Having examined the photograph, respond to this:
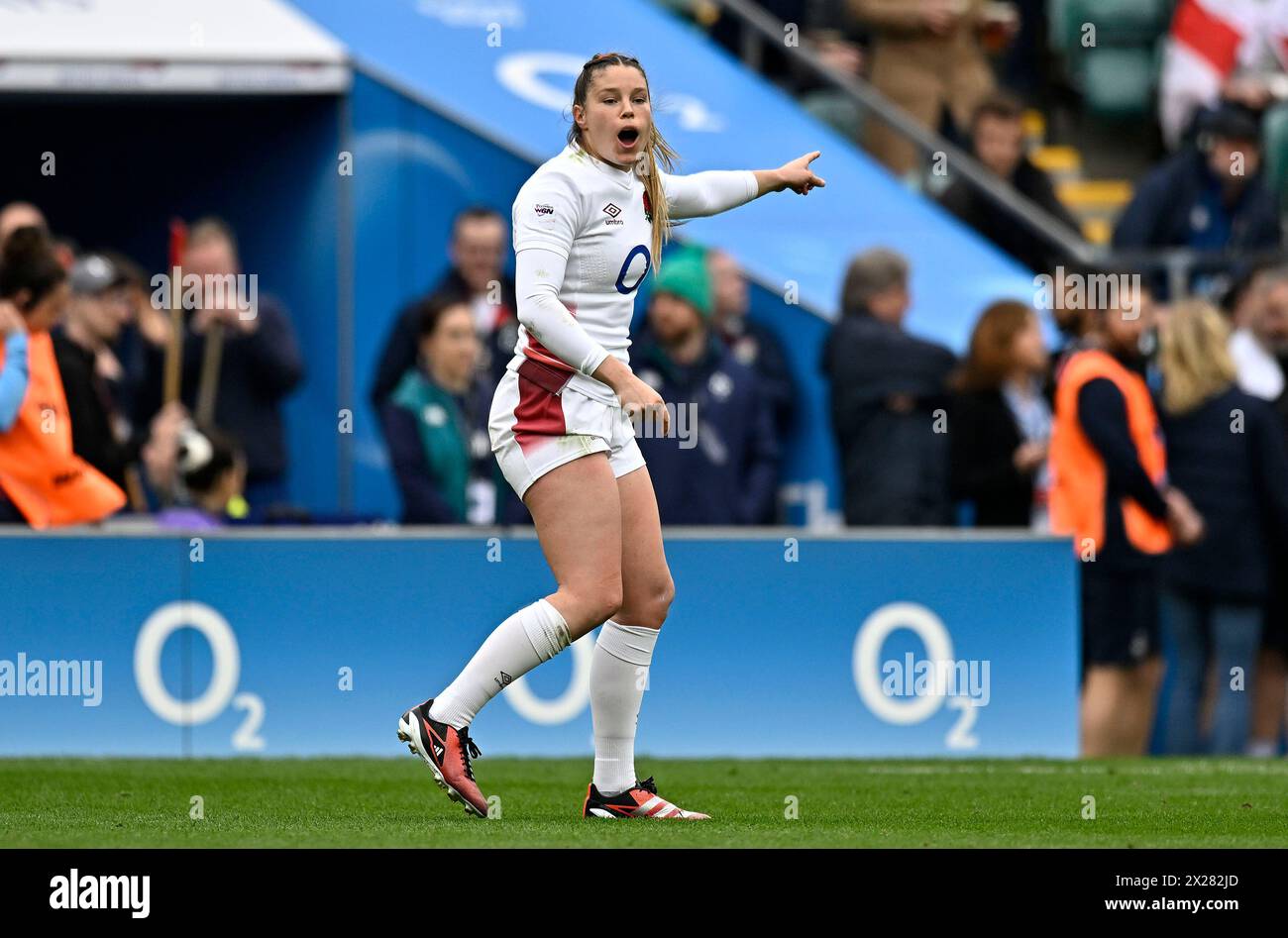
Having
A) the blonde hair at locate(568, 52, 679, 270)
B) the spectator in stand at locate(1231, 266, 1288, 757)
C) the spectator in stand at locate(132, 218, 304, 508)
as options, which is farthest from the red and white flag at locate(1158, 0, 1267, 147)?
the blonde hair at locate(568, 52, 679, 270)

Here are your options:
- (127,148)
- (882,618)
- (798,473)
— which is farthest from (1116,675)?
(127,148)

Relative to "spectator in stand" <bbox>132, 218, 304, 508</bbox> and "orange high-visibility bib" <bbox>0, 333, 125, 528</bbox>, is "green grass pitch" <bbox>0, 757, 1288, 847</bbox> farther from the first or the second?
"spectator in stand" <bbox>132, 218, 304, 508</bbox>

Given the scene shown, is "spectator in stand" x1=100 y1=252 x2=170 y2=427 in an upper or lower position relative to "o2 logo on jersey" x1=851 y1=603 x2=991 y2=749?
upper

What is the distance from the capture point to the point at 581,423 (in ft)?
24.6

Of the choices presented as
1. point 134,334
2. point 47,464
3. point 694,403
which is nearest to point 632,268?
point 47,464

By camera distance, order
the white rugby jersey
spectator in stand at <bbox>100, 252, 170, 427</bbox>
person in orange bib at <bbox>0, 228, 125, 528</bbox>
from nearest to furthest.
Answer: the white rugby jersey
person in orange bib at <bbox>0, 228, 125, 528</bbox>
spectator in stand at <bbox>100, 252, 170, 427</bbox>

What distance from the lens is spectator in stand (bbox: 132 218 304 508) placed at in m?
12.5

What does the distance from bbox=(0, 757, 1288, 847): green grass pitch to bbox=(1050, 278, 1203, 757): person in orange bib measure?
2.56 ft

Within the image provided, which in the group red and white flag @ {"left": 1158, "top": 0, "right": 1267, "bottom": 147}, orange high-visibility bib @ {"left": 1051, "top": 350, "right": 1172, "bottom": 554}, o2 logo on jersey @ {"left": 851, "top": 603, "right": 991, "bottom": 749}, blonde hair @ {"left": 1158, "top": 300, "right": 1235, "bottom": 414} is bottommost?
o2 logo on jersey @ {"left": 851, "top": 603, "right": 991, "bottom": 749}

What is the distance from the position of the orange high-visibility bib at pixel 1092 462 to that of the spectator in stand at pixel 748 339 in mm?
1585

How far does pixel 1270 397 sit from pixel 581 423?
629 centimetres

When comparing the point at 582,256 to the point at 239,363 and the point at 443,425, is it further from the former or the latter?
the point at 239,363

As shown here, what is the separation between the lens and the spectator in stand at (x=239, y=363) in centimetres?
1255

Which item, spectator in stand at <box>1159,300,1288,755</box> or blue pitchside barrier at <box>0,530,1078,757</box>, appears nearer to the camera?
blue pitchside barrier at <box>0,530,1078,757</box>
